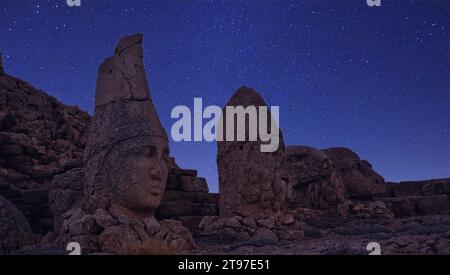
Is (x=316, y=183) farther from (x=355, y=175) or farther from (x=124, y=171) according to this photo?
(x=124, y=171)

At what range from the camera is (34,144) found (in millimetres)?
20312

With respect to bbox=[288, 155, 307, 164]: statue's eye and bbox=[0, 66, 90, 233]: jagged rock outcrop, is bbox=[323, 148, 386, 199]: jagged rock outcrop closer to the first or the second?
bbox=[288, 155, 307, 164]: statue's eye

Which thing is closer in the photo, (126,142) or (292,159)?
(126,142)

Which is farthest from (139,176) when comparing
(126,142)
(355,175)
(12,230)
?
(355,175)

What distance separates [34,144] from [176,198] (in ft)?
32.2

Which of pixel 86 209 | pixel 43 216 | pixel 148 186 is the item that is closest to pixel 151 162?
pixel 148 186

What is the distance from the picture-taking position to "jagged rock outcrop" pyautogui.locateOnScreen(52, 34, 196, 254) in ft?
28.9

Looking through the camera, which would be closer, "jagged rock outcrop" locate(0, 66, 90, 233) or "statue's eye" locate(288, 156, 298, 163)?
"jagged rock outcrop" locate(0, 66, 90, 233)

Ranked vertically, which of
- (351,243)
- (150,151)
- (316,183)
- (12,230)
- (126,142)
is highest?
(126,142)

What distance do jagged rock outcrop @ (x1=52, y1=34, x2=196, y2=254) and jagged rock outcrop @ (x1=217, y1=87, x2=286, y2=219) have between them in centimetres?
246

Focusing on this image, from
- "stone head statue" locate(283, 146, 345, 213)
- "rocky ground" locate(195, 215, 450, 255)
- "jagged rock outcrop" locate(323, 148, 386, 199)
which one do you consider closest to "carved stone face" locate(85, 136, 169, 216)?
"rocky ground" locate(195, 215, 450, 255)

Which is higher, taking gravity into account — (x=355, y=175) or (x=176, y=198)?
(x=355, y=175)
